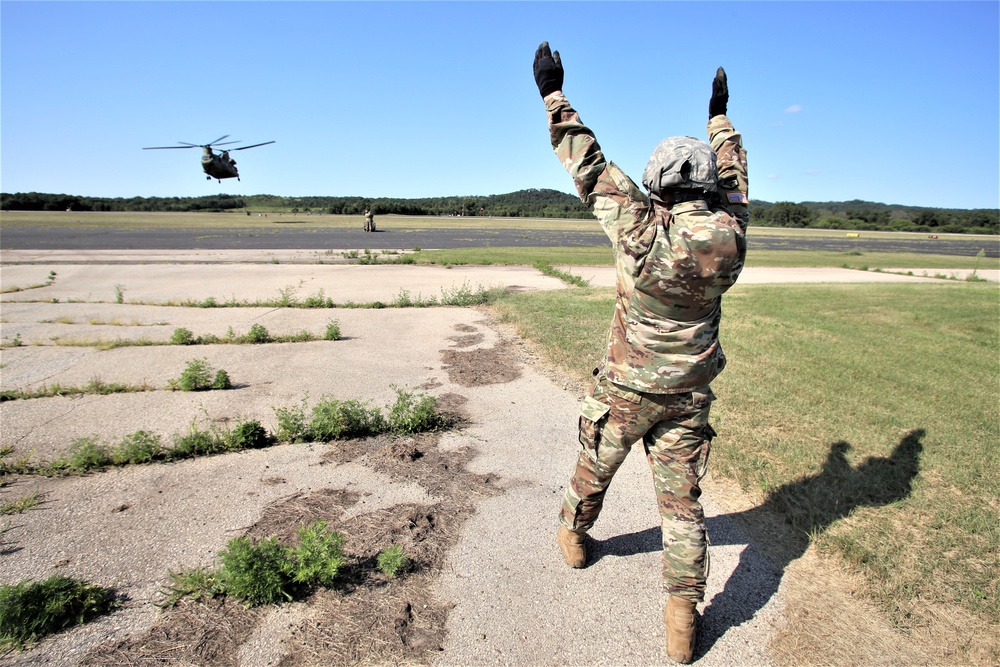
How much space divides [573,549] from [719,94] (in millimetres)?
2756

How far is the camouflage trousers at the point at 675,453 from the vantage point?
8.66 ft

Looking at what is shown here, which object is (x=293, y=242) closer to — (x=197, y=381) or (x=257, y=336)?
(x=257, y=336)

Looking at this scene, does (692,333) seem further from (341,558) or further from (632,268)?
(341,558)

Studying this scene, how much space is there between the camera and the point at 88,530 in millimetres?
3551

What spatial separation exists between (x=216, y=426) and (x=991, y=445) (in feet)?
23.2

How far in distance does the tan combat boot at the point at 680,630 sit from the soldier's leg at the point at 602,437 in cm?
64

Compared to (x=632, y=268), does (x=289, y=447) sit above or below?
below

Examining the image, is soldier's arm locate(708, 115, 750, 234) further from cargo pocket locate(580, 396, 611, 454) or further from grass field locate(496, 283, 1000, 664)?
grass field locate(496, 283, 1000, 664)

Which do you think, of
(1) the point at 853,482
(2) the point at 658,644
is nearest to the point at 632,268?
(2) the point at 658,644

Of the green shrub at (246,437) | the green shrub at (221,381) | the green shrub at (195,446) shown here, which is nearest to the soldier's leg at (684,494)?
the green shrub at (246,437)

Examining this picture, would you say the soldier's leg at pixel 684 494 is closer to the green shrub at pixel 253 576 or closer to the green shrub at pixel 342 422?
the green shrub at pixel 253 576

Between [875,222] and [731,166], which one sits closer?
[731,166]

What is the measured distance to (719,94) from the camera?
3146 mm

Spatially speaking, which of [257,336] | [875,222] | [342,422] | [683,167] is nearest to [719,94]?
[683,167]
